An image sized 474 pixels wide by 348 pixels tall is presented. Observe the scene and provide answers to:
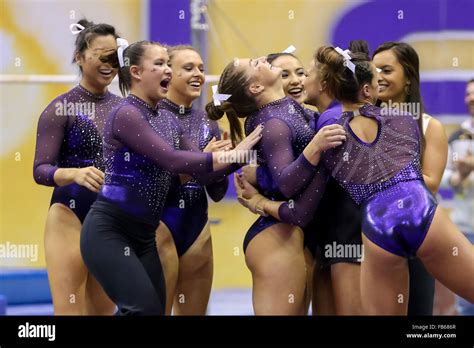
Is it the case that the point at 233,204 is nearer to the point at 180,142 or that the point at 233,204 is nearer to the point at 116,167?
the point at 180,142

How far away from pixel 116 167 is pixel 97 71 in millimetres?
557

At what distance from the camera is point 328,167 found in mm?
2838

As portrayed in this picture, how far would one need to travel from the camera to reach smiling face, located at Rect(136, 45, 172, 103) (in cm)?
296

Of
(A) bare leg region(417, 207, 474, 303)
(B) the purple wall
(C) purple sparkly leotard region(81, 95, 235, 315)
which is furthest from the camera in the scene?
(B) the purple wall

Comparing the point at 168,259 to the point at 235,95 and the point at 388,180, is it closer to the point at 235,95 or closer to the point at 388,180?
the point at 235,95

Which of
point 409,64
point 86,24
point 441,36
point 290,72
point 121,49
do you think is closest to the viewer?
point 121,49

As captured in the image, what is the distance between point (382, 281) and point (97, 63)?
140 centimetres

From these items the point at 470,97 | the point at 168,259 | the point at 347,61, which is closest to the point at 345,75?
the point at 347,61

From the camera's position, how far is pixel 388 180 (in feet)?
8.99

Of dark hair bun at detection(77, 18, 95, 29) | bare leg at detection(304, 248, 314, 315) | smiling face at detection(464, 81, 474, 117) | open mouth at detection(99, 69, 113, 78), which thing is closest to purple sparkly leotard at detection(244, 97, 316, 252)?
bare leg at detection(304, 248, 314, 315)

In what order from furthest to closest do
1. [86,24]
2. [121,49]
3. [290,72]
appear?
[86,24] < [290,72] < [121,49]

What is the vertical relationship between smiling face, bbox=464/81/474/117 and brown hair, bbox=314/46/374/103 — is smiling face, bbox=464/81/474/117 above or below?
below

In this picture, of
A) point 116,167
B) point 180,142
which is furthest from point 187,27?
point 116,167

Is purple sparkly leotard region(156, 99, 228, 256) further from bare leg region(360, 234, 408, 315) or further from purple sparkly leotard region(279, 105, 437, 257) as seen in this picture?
bare leg region(360, 234, 408, 315)
